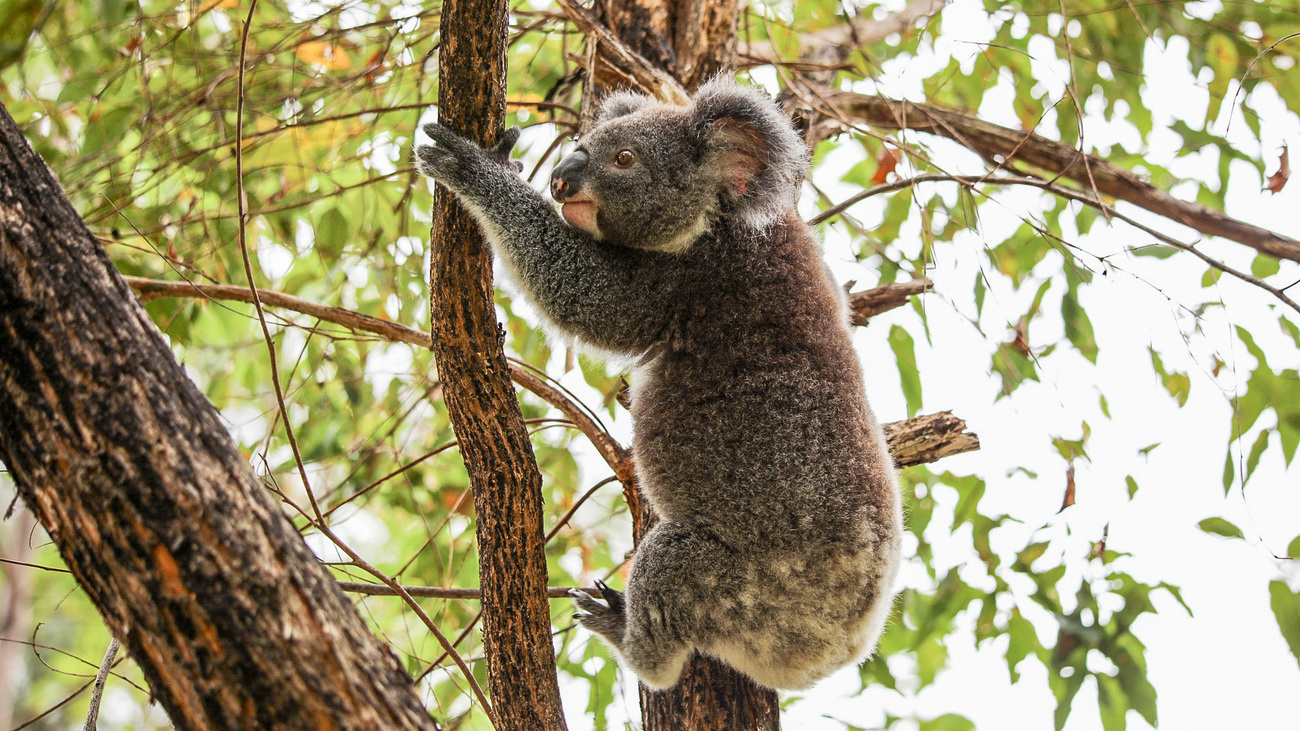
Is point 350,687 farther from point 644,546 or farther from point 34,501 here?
point 644,546

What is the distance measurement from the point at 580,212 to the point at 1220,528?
7.05 feet

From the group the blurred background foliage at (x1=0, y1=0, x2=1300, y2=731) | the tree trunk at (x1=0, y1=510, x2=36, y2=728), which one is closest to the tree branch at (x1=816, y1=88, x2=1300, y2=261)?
the blurred background foliage at (x1=0, y1=0, x2=1300, y2=731)

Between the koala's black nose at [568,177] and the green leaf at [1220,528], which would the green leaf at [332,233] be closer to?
the koala's black nose at [568,177]

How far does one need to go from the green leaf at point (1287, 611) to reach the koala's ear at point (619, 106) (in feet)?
8.07

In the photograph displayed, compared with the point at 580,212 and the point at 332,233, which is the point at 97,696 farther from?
the point at 332,233

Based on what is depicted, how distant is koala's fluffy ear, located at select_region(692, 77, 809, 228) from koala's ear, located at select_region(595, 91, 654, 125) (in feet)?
1.12

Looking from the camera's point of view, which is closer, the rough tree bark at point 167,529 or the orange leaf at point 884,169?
the rough tree bark at point 167,529

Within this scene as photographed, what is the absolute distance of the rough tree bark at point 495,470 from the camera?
6.19ft

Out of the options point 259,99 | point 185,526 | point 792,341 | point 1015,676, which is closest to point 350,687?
point 185,526

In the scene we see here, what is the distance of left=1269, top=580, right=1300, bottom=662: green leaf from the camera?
2629 mm

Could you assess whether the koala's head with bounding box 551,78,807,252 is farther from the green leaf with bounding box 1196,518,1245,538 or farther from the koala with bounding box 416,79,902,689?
the green leaf with bounding box 1196,518,1245,538

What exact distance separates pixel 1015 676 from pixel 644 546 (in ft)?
4.91

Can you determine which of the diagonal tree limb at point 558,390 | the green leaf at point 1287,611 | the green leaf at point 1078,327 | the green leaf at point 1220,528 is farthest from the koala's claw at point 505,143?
the green leaf at point 1287,611

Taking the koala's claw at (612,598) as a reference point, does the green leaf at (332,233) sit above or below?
above
